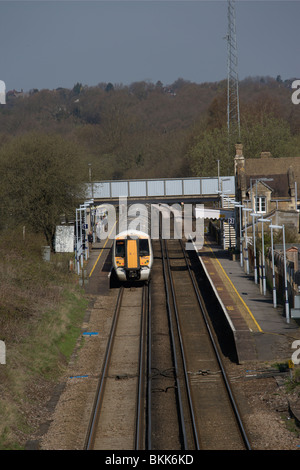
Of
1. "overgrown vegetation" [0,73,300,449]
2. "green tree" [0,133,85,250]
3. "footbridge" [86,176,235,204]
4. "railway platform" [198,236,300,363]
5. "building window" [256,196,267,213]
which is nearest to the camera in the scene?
"overgrown vegetation" [0,73,300,449]

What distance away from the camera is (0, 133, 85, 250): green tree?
4112 centimetres

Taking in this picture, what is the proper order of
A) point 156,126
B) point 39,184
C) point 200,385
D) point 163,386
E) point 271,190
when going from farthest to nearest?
1. point 156,126
2. point 271,190
3. point 39,184
4. point 200,385
5. point 163,386

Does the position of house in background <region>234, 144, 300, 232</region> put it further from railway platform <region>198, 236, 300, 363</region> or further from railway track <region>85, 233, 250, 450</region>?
railway track <region>85, 233, 250, 450</region>

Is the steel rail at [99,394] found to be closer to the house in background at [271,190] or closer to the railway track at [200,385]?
the railway track at [200,385]

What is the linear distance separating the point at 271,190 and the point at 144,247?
16.3 metres

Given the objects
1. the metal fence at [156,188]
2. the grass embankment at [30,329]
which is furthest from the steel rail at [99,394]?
the metal fence at [156,188]

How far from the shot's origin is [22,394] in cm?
1788


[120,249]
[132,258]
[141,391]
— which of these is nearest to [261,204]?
[120,249]

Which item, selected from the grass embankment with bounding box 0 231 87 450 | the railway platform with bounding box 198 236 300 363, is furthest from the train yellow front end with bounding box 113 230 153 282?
the railway platform with bounding box 198 236 300 363

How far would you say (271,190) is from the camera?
1831 inches

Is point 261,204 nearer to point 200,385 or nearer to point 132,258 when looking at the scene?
point 132,258

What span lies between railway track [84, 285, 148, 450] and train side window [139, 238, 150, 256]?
466cm

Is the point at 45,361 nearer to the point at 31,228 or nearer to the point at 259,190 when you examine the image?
the point at 31,228
